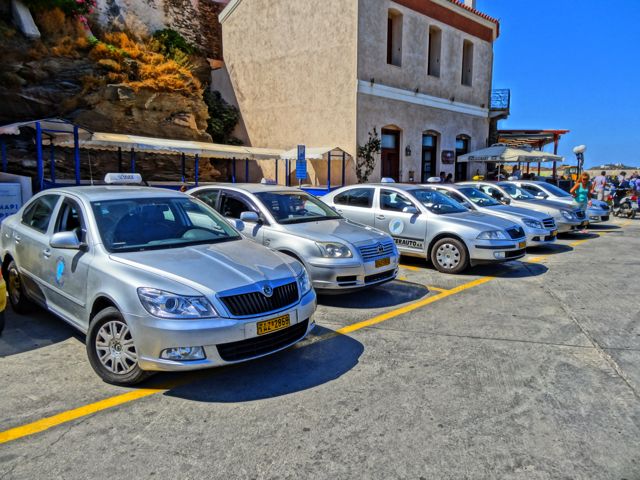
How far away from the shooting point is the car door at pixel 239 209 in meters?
6.91

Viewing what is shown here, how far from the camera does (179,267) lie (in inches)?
157

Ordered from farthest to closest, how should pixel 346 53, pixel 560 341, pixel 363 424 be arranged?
pixel 346 53
pixel 560 341
pixel 363 424

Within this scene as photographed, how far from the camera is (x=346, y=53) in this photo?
1770 cm

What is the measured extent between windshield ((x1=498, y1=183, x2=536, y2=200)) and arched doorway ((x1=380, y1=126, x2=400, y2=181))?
20.9 ft

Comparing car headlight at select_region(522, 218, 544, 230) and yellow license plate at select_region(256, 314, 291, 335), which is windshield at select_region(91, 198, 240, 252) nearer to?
yellow license plate at select_region(256, 314, 291, 335)

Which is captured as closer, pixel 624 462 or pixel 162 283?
pixel 624 462

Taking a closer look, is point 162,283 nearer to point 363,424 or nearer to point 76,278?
point 76,278

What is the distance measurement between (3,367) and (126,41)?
67.7ft

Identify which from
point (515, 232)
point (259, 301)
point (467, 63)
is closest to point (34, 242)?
point (259, 301)

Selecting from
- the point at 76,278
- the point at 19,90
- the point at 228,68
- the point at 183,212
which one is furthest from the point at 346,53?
the point at 76,278

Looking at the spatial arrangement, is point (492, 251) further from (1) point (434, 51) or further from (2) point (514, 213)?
(1) point (434, 51)

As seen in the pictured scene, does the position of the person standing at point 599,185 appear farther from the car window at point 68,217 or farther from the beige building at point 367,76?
the car window at point 68,217

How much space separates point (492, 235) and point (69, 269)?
266 inches

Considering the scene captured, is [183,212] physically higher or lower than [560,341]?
higher
